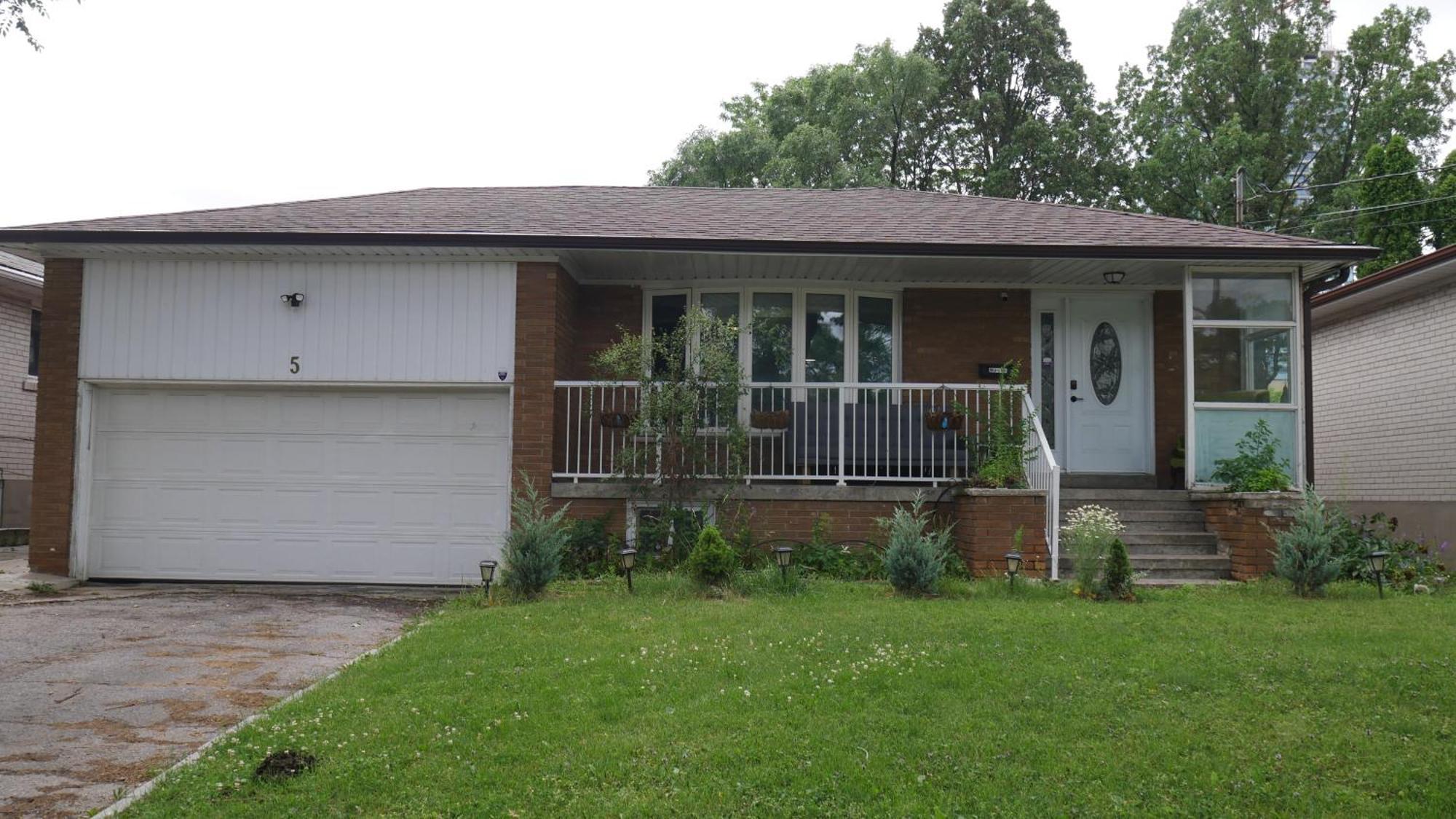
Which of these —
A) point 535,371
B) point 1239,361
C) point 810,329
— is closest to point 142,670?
point 535,371

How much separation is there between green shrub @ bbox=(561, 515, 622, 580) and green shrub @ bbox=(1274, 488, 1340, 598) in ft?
18.1

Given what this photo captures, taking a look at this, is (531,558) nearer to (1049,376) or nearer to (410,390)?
(410,390)

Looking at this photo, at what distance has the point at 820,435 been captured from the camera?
35.0 feet

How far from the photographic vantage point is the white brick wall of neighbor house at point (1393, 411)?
40.2ft

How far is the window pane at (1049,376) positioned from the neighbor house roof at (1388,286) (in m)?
3.31

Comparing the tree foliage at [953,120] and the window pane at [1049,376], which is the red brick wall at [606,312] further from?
the tree foliage at [953,120]

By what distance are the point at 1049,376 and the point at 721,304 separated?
368 cm

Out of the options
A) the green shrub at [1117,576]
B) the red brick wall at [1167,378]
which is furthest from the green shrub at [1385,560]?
the red brick wall at [1167,378]

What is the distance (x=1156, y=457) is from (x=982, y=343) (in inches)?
87.5

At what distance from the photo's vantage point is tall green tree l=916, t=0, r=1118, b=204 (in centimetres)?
2717

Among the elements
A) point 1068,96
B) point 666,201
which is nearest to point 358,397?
point 666,201

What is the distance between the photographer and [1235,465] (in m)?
10.2

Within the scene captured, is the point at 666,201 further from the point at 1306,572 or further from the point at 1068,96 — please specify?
the point at 1068,96

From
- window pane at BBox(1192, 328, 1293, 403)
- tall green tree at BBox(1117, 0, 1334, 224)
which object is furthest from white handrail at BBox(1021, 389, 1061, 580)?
tall green tree at BBox(1117, 0, 1334, 224)
